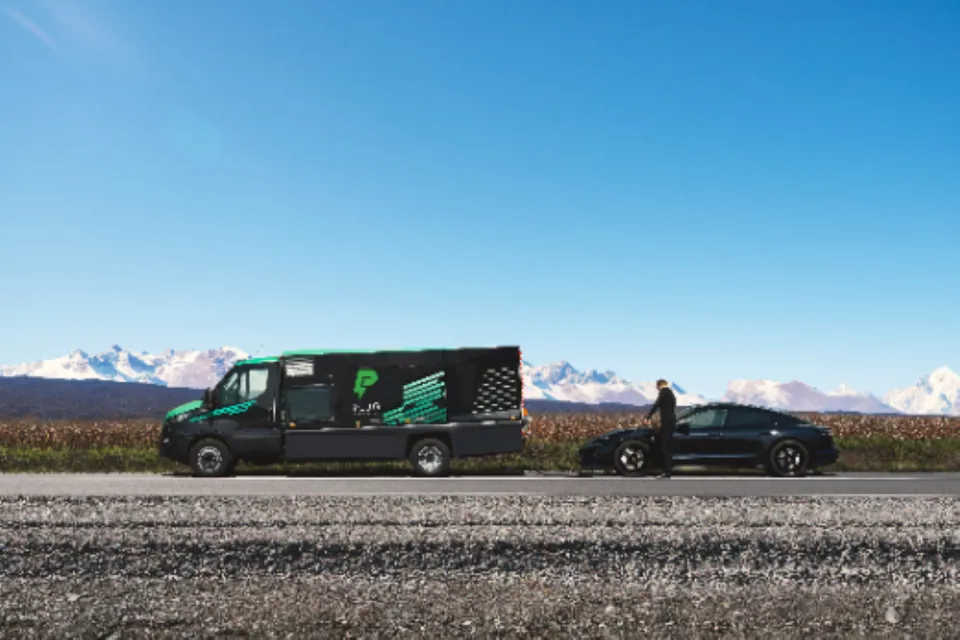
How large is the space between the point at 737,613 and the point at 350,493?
25.8 feet

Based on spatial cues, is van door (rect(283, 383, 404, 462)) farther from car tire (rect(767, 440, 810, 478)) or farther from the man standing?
car tire (rect(767, 440, 810, 478))

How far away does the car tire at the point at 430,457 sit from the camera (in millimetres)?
18281

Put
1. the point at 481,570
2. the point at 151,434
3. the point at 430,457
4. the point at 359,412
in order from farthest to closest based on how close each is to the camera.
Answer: the point at 151,434 → the point at 359,412 → the point at 430,457 → the point at 481,570

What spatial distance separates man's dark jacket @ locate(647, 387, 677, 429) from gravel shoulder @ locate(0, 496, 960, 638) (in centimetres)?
628

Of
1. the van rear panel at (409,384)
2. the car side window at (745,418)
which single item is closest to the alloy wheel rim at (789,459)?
the car side window at (745,418)

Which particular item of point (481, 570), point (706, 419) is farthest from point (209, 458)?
point (481, 570)

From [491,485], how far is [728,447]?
18.0 feet

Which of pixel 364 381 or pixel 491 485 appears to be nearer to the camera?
pixel 491 485

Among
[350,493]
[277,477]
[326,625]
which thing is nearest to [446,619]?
[326,625]

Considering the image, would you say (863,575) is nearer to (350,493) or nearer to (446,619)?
(446,619)

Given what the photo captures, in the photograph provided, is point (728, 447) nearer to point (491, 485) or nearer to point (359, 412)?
point (491, 485)

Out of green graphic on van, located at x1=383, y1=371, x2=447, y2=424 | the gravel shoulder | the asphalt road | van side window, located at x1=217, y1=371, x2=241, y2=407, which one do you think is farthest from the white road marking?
the gravel shoulder

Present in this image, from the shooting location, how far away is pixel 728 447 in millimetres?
18250

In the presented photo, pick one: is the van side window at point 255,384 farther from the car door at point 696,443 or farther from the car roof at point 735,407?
the car roof at point 735,407
